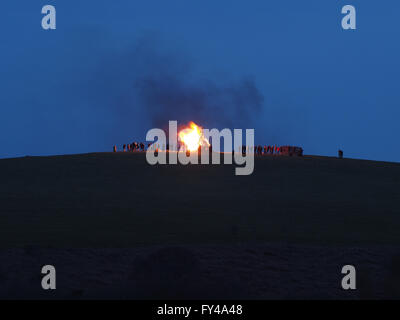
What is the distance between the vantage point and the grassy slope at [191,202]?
1009 inches

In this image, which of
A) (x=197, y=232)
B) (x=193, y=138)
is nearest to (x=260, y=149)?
(x=193, y=138)

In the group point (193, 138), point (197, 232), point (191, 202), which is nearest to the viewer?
point (197, 232)

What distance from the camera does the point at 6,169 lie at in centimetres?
5262

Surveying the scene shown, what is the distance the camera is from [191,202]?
115ft

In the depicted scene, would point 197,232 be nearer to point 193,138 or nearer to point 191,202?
point 191,202

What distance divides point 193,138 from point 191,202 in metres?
30.9

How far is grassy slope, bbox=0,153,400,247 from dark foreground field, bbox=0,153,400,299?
0.24 ft

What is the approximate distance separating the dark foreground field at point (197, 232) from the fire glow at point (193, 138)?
46.1 ft

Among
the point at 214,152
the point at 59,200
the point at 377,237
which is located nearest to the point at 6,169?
the point at 59,200

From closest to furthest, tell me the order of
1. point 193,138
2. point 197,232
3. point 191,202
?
point 197,232, point 191,202, point 193,138

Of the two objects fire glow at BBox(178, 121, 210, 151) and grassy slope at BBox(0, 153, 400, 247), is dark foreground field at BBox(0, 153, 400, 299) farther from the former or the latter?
fire glow at BBox(178, 121, 210, 151)

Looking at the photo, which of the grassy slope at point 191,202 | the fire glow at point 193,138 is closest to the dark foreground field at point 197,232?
the grassy slope at point 191,202
